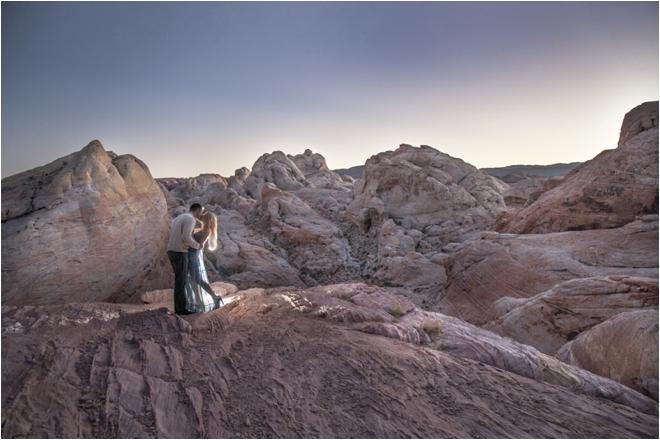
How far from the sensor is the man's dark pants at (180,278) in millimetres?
7371

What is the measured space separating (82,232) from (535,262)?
60.4 ft

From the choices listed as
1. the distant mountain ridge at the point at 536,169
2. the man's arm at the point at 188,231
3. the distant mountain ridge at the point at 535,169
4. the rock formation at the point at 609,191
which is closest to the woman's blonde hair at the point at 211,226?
the man's arm at the point at 188,231

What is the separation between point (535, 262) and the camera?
1505 cm

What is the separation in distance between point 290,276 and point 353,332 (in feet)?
54.1

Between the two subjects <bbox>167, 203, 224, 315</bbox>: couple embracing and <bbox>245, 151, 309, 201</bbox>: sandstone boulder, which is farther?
<bbox>245, 151, 309, 201</bbox>: sandstone boulder

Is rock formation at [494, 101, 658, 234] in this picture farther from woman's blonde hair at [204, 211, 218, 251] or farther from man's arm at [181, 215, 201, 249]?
man's arm at [181, 215, 201, 249]

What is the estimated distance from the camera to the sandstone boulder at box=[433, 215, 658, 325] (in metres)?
13.2

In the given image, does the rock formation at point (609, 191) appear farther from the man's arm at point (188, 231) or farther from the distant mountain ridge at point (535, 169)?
the distant mountain ridge at point (535, 169)

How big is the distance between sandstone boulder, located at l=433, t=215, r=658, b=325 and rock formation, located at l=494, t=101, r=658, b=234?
179cm

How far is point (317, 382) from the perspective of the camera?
4.93 m

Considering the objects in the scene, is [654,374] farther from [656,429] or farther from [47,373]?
[47,373]

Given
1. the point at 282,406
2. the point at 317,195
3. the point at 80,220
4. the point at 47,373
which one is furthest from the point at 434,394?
the point at 317,195

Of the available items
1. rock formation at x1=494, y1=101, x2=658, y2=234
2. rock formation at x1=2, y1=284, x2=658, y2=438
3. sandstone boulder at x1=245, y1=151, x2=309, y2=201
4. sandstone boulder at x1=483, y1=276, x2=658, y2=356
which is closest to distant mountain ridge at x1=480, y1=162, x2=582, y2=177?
sandstone boulder at x1=245, y1=151, x2=309, y2=201

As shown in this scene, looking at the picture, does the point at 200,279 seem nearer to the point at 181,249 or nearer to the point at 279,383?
the point at 181,249
